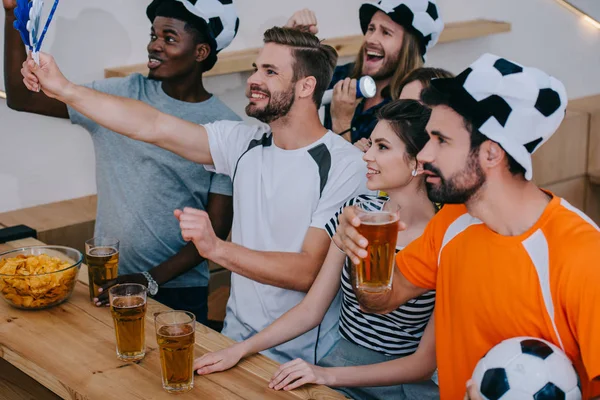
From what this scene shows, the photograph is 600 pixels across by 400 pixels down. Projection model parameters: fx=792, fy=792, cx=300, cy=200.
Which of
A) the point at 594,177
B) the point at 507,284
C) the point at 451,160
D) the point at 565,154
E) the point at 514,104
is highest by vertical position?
the point at 514,104

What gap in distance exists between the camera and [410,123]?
211cm

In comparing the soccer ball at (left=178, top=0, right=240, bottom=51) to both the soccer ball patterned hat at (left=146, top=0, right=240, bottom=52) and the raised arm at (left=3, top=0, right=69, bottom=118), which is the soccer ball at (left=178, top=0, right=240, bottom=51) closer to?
the soccer ball patterned hat at (left=146, top=0, right=240, bottom=52)

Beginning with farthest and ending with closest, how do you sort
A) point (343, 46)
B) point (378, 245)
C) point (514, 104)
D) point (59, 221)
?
point (343, 46), point (59, 221), point (378, 245), point (514, 104)

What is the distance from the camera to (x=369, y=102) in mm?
3150

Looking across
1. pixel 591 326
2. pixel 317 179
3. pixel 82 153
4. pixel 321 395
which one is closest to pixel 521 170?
pixel 591 326

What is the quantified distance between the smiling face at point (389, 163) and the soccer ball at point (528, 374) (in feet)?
2.28

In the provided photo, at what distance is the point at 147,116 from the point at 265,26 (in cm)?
173

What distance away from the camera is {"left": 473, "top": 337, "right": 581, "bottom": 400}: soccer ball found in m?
1.43

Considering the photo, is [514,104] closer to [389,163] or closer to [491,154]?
[491,154]

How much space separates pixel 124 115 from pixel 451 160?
1139 millimetres

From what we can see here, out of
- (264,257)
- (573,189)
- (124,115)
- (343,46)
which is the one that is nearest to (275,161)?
(264,257)

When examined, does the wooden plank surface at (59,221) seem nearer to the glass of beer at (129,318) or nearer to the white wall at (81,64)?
the white wall at (81,64)

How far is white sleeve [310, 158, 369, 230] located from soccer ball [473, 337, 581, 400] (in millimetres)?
881

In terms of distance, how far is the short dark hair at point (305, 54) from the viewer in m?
2.49
